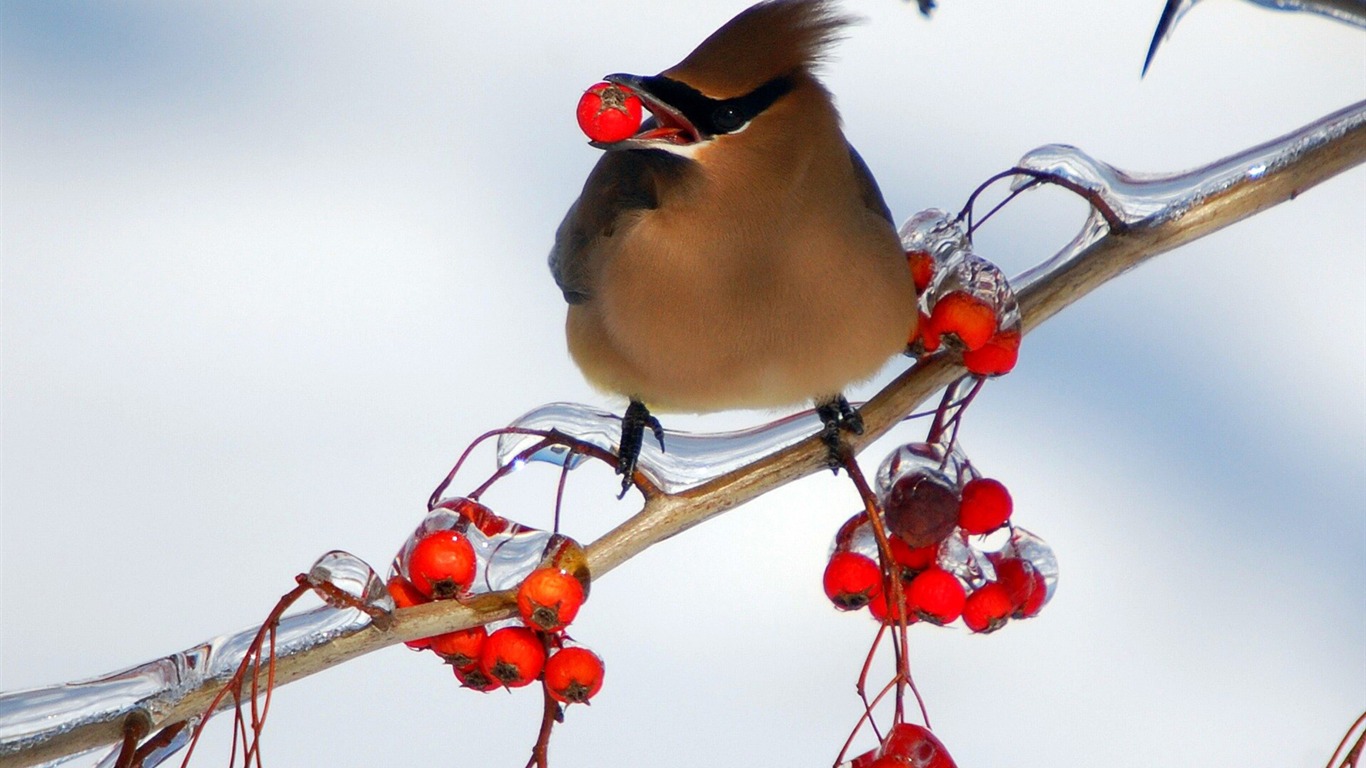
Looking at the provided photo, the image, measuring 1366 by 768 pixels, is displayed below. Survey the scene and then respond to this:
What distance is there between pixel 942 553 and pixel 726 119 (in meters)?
0.41

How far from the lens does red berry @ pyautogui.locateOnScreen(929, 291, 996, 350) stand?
3.83 ft

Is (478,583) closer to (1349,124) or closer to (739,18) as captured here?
(739,18)

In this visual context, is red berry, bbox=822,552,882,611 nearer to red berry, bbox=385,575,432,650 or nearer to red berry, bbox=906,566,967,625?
red berry, bbox=906,566,967,625

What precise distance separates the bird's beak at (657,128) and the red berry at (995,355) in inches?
11.8

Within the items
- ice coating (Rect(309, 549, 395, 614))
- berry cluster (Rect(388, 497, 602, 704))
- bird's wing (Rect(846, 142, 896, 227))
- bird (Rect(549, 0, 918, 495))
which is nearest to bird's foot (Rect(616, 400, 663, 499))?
bird (Rect(549, 0, 918, 495))

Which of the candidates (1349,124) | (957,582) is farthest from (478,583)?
(1349,124)

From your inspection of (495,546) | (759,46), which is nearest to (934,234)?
(759,46)

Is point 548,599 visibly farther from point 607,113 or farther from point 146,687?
point 607,113

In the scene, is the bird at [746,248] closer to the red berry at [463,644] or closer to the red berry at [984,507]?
the red berry at [984,507]

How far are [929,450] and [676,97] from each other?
36 cm

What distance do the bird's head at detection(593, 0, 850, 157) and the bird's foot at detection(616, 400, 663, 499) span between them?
26 cm

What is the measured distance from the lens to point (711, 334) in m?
1.40

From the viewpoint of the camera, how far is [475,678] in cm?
105

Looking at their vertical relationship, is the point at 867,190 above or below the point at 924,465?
above
